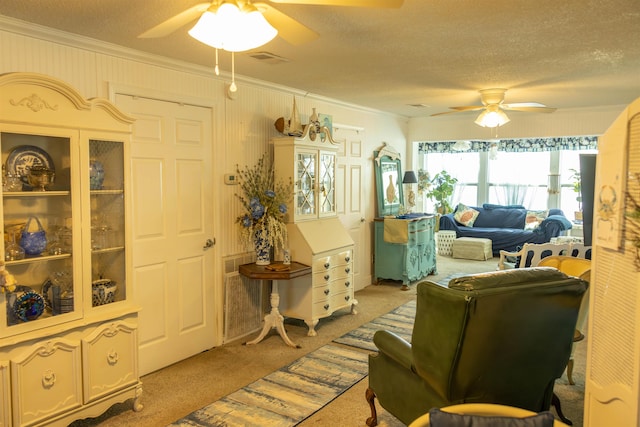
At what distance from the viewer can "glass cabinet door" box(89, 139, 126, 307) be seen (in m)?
3.01

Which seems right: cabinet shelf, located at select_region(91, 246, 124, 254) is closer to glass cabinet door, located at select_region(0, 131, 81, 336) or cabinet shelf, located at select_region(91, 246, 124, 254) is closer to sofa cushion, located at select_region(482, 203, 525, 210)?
glass cabinet door, located at select_region(0, 131, 81, 336)

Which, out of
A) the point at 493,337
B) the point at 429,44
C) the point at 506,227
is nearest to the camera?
the point at 493,337

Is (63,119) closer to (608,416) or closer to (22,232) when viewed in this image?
(22,232)

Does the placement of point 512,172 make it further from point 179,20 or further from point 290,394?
point 179,20

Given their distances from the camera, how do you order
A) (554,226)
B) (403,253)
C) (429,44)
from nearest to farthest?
(429,44) < (403,253) < (554,226)

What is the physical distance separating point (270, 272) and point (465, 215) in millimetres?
6505

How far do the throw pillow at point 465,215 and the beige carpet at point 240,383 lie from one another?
520 cm

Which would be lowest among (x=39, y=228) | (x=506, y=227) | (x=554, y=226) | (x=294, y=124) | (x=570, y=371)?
(x=570, y=371)

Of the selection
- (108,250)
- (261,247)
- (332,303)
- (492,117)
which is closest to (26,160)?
(108,250)

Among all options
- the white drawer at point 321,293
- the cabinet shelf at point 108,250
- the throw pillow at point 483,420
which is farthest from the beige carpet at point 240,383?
the throw pillow at point 483,420

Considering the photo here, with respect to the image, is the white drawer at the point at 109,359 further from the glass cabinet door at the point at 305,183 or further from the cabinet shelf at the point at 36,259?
the glass cabinet door at the point at 305,183

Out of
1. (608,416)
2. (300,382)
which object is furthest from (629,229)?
(300,382)

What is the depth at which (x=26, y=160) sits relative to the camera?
2.74 metres

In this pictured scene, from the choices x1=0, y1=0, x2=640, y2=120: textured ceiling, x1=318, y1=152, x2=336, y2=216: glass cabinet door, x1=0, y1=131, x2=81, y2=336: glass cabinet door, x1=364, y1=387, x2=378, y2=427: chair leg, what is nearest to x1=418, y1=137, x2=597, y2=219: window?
x1=318, y1=152, x2=336, y2=216: glass cabinet door
